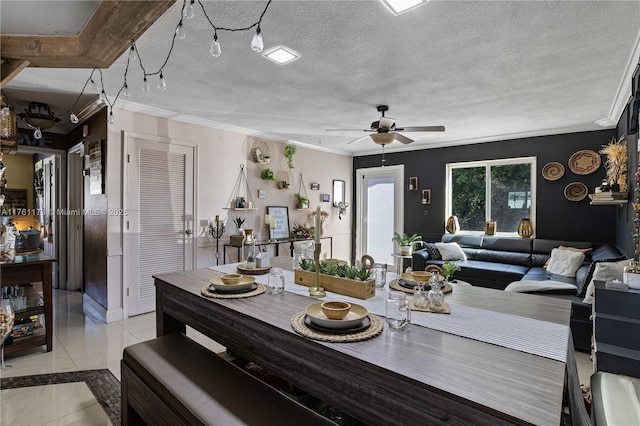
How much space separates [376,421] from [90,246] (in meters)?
4.31

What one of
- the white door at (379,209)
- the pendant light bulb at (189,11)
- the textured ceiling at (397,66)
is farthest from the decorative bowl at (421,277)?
the white door at (379,209)

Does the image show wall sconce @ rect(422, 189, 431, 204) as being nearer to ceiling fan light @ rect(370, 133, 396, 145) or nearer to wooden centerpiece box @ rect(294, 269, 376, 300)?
ceiling fan light @ rect(370, 133, 396, 145)

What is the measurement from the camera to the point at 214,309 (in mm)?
1544

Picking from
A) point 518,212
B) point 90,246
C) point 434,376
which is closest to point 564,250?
point 518,212

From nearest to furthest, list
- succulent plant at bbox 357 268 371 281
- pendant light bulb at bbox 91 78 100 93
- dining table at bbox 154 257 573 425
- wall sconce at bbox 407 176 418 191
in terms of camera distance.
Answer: dining table at bbox 154 257 573 425, succulent plant at bbox 357 268 371 281, pendant light bulb at bbox 91 78 100 93, wall sconce at bbox 407 176 418 191

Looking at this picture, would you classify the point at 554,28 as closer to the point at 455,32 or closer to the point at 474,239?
the point at 455,32

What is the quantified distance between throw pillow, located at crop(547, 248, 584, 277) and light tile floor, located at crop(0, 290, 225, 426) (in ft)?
13.5

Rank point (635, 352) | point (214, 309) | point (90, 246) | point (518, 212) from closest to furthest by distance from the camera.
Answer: point (214, 309)
point (635, 352)
point (90, 246)
point (518, 212)

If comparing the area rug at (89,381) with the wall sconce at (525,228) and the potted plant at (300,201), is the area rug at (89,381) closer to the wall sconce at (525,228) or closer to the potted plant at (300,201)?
the potted plant at (300,201)

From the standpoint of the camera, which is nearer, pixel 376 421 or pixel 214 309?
pixel 376 421

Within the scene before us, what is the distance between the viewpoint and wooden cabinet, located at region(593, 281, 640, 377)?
1.92 metres

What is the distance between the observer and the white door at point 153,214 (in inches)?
146

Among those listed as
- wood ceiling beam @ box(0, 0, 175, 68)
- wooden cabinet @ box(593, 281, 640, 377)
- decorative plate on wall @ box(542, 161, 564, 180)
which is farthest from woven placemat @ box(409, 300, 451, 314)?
decorative plate on wall @ box(542, 161, 564, 180)

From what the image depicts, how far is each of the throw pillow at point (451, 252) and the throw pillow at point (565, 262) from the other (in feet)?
3.68
